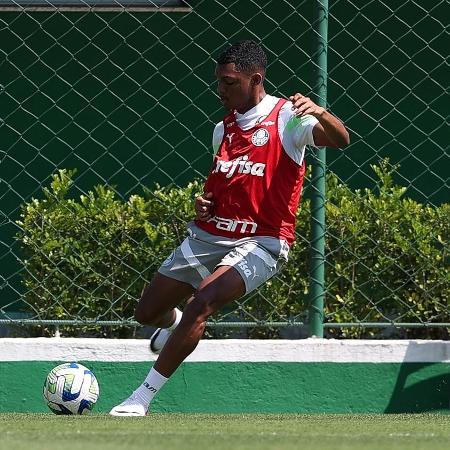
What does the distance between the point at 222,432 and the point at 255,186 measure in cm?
160

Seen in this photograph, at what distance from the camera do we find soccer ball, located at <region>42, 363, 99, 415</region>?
648 cm

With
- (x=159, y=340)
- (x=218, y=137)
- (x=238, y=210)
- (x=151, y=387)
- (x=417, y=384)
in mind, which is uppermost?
(x=218, y=137)

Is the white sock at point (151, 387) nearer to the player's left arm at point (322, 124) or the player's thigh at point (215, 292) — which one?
the player's thigh at point (215, 292)

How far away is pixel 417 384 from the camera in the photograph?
7125mm

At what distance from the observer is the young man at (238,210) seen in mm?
6430

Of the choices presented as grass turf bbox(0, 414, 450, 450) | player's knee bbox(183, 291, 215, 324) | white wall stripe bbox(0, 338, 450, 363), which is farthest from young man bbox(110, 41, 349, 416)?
grass turf bbox(0, 414, 450, 450)

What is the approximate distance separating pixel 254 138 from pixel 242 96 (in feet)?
0.75

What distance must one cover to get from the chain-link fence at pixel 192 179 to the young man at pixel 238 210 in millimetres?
472

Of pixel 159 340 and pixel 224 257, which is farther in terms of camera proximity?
pixel 159 340

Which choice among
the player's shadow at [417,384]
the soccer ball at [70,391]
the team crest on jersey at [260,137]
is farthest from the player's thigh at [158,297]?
the player's shadow at [417,384]

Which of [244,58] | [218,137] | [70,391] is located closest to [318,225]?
[218,137]

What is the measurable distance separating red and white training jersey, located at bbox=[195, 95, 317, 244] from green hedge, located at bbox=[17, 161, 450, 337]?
0.65 m

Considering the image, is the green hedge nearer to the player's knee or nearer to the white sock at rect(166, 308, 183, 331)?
the white sock at rect(166, 308, 183, 331)

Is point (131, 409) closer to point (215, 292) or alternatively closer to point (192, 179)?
point (215, 292)
